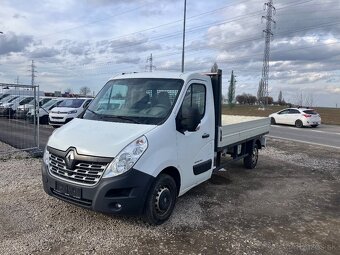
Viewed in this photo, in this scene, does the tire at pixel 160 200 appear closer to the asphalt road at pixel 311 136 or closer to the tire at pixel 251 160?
the tire at pixel 251 160

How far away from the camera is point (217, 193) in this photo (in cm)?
664

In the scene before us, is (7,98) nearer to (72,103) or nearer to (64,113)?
(64,113)

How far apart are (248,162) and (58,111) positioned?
12.1m

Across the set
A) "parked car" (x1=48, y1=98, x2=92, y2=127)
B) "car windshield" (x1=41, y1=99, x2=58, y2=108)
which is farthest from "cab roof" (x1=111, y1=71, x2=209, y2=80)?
"car windshield" (x1=41, y1=99, x2=58, y2=108)

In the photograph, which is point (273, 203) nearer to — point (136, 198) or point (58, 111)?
point (136, 198)

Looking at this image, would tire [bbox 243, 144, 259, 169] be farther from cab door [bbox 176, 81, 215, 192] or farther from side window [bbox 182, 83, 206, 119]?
side window [bbox 182, 83, 206, 119]

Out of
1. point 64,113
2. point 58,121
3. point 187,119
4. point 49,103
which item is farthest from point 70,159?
point 49,103

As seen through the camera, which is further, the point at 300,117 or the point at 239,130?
the point at 300,117

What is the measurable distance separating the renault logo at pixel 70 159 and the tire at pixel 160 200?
110 cm

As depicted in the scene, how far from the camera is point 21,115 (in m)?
10.7

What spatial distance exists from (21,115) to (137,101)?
22.5 ft

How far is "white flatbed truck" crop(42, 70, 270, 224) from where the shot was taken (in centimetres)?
426

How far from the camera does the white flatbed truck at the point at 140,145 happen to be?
4.26 meters

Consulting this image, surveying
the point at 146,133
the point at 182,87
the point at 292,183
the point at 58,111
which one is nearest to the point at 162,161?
the point at 146,133
